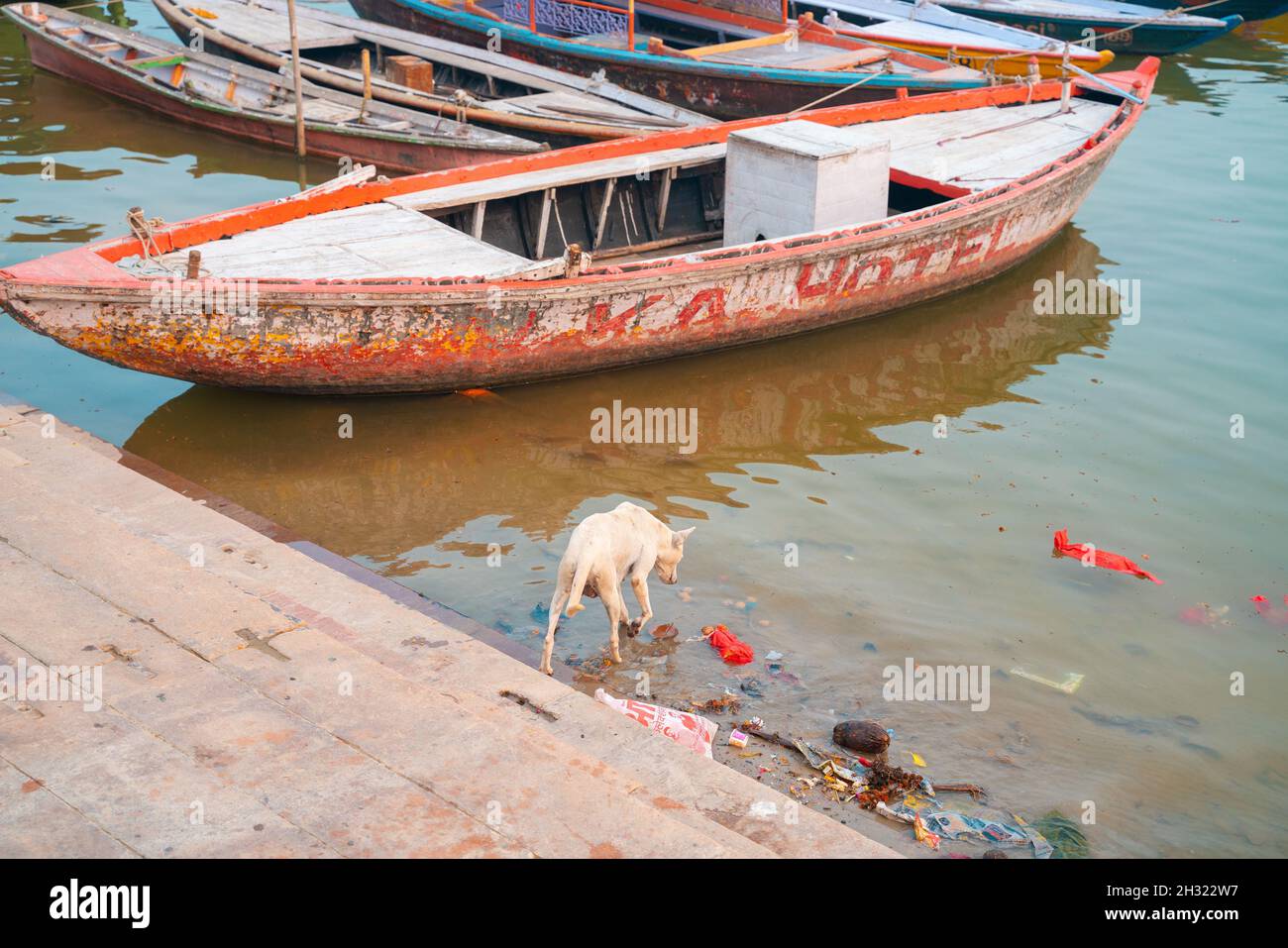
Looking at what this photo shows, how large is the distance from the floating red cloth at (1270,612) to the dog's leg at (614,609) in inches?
163

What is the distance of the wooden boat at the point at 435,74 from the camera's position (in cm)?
1499

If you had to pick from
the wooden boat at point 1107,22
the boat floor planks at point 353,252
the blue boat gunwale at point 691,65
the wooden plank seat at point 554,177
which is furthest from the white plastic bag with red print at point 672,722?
the wooden boat at point 1107,22

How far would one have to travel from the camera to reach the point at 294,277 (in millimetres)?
9180

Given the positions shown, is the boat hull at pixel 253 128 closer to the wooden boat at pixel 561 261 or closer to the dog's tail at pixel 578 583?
the wooden boat at pixel 561 261

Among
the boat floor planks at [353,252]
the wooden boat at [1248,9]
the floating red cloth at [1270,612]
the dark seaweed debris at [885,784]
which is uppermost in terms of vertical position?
the wooden boat at [1248,9]

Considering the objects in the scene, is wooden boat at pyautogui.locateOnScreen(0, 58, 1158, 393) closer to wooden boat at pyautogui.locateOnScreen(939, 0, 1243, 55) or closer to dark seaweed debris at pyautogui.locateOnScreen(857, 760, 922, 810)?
dark seaweed debris at pyautogui.locateOnScreen(857, 760, 922, 810)

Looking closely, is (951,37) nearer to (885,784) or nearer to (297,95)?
(297,95)

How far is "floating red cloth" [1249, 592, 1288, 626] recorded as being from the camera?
8000 millimetres

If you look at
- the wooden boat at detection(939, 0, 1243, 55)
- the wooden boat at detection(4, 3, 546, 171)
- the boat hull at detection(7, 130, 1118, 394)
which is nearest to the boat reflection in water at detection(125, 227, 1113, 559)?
the boat hull at detection(7, 130, 1118, 394)

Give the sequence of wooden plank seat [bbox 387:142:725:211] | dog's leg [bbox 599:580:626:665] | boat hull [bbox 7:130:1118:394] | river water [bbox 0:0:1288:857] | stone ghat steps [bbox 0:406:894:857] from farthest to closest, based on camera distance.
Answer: wooden plank seat [bbox 387:142:725:211] < boat hull [bbox 7:130:1118:394] < river water [bbox 0:0:1288:857] < dog's leg [bbox 599:580:626:665] < stone ghat steps [bbox 0:406:894:857]

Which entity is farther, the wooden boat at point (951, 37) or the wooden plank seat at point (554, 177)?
the wooden boat at point (951, 37)

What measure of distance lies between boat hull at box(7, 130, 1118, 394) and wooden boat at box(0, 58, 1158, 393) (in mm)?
17

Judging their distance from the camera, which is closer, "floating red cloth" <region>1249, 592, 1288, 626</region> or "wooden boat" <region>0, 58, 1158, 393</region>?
"floating red cloth" <region>1249, 592, 1288, 626</region>

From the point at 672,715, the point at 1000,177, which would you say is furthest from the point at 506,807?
the point at 1000,177
